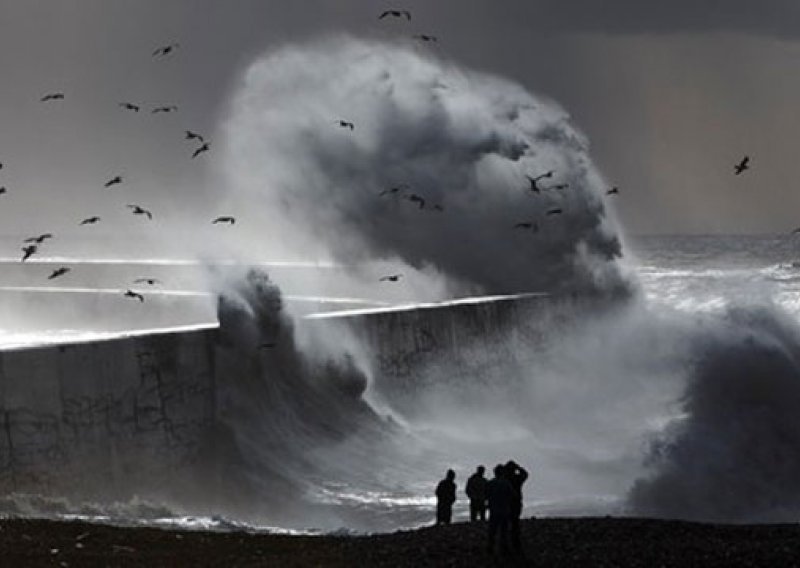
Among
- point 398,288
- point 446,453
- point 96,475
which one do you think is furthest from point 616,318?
point 96,475

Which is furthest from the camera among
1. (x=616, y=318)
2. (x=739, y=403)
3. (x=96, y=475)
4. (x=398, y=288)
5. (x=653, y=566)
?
(x=398, y=288)

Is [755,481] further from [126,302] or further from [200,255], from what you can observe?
[126,302]

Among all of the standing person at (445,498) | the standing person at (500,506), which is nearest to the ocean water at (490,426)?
the standing person at (445,498)

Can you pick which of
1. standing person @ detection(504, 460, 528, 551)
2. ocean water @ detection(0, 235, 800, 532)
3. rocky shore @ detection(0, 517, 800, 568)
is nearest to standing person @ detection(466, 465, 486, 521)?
rocky shore @ detection(0, 517, 800, 568)

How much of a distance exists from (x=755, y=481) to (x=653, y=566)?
9.46m

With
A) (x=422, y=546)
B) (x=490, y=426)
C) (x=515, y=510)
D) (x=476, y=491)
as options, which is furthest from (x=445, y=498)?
(x=490, y=426)

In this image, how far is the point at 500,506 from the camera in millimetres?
14047

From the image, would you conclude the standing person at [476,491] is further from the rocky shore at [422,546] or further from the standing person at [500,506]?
the standing person at [500,506]

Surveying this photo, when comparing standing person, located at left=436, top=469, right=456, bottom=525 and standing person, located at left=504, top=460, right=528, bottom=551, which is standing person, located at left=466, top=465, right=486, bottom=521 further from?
standing person, located at left=504, top=460, right=528, bottom=551

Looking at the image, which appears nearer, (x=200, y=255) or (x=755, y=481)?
(x=755, y=481)

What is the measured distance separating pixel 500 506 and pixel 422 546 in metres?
1.04

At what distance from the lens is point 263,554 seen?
15.0 meters

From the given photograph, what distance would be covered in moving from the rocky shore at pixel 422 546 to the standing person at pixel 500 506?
0.18 meters

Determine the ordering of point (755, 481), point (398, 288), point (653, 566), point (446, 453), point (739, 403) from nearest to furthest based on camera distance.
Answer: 1. point (653, 566)
2. point (755, 481)
3. point (739, 403)
4. point (446, 453)
5. point (398, 288)
